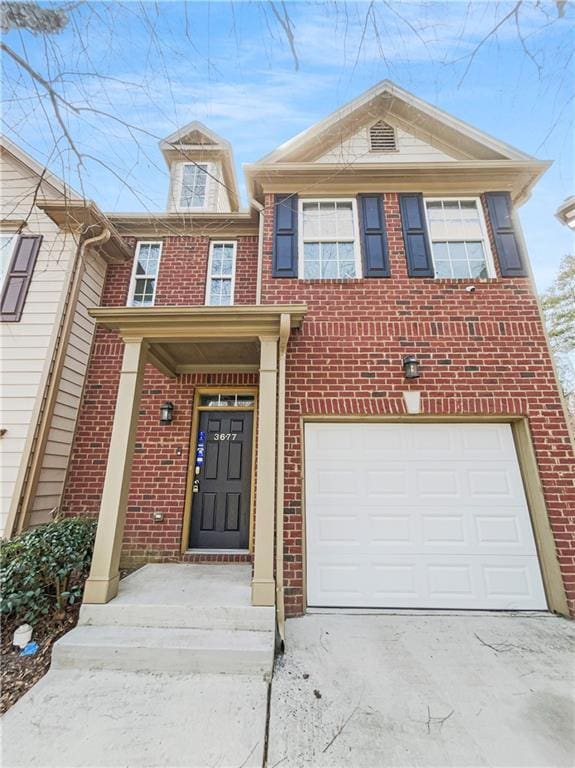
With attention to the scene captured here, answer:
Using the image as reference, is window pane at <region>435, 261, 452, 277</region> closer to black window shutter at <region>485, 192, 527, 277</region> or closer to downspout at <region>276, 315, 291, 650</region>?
black window shutter at <region>485, 192, 527, 277</region>

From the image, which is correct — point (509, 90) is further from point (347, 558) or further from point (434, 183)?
point (347, 558)

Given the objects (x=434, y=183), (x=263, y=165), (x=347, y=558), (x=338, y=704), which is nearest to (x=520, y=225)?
(x=434, y=183)

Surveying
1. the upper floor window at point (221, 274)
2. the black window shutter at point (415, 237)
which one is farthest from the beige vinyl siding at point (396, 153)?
the upper floor window at point (221, 274)

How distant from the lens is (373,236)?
4613 millimetres

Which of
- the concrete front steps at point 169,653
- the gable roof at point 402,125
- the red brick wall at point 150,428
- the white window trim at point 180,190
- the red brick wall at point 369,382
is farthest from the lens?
the white window trim at point 180,190

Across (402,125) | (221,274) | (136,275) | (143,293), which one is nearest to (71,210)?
(136,275)

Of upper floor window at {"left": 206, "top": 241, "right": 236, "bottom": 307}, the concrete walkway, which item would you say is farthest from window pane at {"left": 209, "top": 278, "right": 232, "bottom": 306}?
the concrete walkway

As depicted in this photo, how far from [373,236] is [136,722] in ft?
17.8

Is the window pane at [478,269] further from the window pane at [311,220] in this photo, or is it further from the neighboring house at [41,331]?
the neighboring house at [41,331]

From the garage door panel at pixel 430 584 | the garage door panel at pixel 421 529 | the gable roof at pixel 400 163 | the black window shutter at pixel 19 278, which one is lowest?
the garage door panel at pixel 430 584

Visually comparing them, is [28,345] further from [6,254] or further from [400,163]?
[400,163]

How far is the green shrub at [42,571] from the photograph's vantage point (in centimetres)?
299

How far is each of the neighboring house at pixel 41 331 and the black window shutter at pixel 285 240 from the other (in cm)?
250

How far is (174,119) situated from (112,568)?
3.78m
